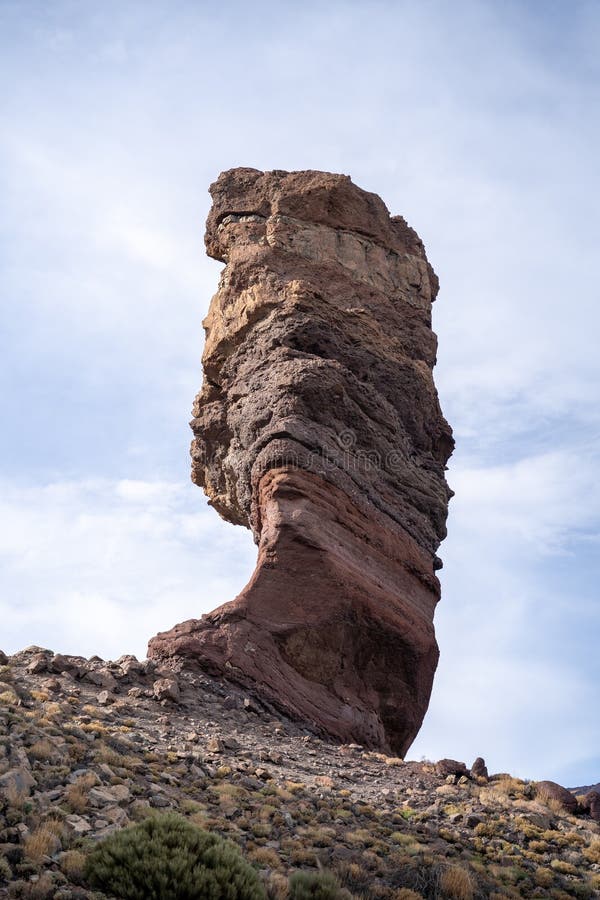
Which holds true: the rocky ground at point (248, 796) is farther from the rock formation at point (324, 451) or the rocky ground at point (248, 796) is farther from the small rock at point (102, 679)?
the rock formation at point (324, 451)

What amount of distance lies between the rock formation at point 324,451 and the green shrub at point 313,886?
9926 millimetres

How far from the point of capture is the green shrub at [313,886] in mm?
11047

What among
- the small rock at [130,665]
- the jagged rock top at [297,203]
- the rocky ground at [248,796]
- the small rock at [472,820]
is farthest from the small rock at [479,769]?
the jagged rock top at [297,203]

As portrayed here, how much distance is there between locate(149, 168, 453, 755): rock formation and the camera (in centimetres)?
2288


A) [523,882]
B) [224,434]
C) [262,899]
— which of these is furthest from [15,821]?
[224,434]

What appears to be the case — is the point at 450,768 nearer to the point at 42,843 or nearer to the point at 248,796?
the point at 248,796

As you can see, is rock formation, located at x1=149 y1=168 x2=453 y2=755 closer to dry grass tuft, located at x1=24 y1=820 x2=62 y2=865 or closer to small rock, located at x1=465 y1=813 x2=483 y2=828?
small rock, located at x1=465 y1=813 x2=483 y2=828

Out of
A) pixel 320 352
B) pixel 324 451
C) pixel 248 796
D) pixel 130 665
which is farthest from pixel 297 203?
pixel 248 796

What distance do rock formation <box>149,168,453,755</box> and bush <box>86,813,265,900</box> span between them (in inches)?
408

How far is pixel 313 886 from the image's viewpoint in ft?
37.0

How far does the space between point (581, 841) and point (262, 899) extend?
7811 millimetres

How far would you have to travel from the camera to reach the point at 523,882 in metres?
13.9

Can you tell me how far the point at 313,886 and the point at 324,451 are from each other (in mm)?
15267

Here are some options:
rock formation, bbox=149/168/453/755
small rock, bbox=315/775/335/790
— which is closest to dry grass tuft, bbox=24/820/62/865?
small rock, bbox=315/775/335/790
